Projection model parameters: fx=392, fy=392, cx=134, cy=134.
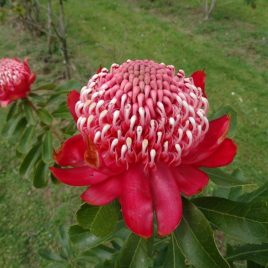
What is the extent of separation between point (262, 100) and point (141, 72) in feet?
16.6

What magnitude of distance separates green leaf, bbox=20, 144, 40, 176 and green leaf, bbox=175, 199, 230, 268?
1810 millimetres

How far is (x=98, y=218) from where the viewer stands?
1434mm

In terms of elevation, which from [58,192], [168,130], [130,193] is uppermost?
[168,130]

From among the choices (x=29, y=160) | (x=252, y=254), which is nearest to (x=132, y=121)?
(x=252, y=254)

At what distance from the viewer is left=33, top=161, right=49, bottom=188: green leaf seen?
2666 millimetres

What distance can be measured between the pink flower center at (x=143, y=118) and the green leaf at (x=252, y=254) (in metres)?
0.72

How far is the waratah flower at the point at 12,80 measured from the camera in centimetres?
288

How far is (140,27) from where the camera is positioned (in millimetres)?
8461

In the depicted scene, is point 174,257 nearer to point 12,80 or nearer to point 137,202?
point 137,202

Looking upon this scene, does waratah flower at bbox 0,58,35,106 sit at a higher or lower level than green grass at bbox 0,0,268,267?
higher

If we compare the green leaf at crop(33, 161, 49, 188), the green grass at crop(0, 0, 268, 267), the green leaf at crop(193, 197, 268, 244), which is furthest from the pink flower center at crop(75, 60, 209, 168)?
the green grass at crop(0, 0, 268, 267)

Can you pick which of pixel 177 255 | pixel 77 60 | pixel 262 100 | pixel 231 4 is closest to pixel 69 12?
pixel 77 60

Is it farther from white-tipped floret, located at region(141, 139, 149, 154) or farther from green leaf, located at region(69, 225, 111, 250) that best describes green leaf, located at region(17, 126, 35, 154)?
white-tipped floret, located at region(141, 139, 149, 154)

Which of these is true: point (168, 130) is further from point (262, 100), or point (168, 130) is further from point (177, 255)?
point (262, 100)
